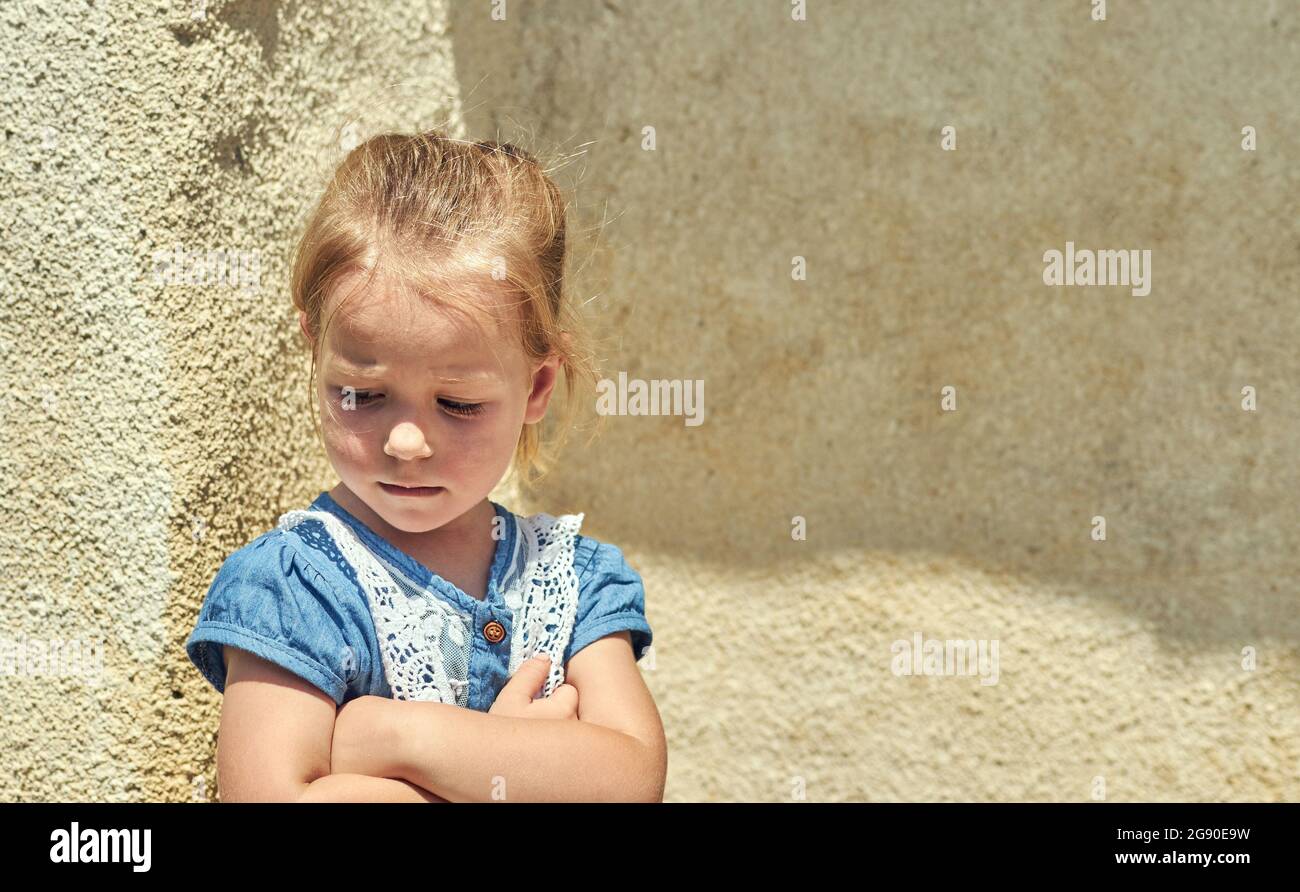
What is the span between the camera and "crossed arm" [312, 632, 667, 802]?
1565 millimetres

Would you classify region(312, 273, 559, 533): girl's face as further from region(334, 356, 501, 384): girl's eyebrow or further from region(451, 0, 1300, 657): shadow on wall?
region(451, 0, 1300, 657): shadow on wall

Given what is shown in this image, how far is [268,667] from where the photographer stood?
5.24ft

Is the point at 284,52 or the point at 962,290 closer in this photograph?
the point at 284,52

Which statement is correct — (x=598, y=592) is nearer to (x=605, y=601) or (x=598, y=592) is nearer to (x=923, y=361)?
(x=605, y=601)

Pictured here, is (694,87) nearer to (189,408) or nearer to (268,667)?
(189,408)

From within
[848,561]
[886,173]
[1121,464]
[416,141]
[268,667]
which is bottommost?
[268,667]

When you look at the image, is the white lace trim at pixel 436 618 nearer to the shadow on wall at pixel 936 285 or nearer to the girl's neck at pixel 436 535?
the girl's neck at pixel 436 535

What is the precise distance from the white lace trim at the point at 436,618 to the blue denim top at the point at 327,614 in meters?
0.01

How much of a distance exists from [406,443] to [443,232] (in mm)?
289

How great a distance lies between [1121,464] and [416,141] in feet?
5.49

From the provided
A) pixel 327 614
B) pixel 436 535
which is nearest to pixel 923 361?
pixel 436 535

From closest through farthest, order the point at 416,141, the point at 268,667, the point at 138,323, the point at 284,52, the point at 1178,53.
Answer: the point at 268,667
the point at 416,141
the point at 138,323
the point at 284,52
the point at 1178,53

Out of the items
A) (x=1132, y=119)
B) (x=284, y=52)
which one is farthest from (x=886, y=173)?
(x=284, y=52)

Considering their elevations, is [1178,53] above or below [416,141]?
above
